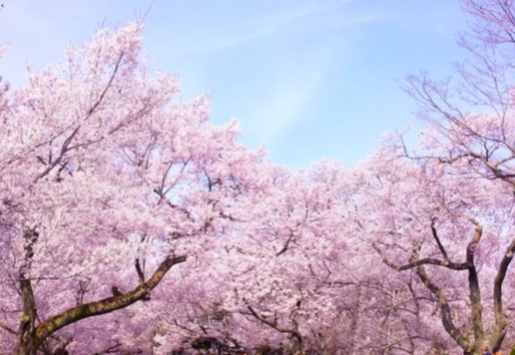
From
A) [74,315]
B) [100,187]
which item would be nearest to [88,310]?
[74,315]

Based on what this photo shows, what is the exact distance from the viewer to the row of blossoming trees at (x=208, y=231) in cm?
1275

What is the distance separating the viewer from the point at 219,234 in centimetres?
1789

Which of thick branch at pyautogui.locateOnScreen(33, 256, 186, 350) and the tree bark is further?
thick branch at pyautogui.locateOnScreen(33, 256, 186, 350)

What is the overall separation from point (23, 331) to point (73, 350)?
923cm

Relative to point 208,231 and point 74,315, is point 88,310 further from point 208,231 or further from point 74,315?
point 208,231

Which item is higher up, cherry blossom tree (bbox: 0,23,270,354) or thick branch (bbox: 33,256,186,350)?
cherry blossom tree (bbox: 0,23,270,354)

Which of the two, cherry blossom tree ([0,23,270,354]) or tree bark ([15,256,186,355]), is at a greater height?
cherry blossom tree ([0,23,270,354])

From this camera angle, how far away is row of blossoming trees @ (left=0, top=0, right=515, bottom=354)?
41.8 ft

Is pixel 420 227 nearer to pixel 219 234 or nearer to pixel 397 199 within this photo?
pixel 397 199

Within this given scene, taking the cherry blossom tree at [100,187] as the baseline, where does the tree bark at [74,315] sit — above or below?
below

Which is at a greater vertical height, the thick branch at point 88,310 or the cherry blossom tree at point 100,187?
the cherry blossom tree at point 100,187

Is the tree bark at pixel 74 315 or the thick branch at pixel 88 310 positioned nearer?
the tree bark at pixel 74 315

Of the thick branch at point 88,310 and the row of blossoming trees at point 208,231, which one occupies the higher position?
the row of blossoming trees at point 208,231

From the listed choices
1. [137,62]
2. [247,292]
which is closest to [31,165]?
[137,62]
